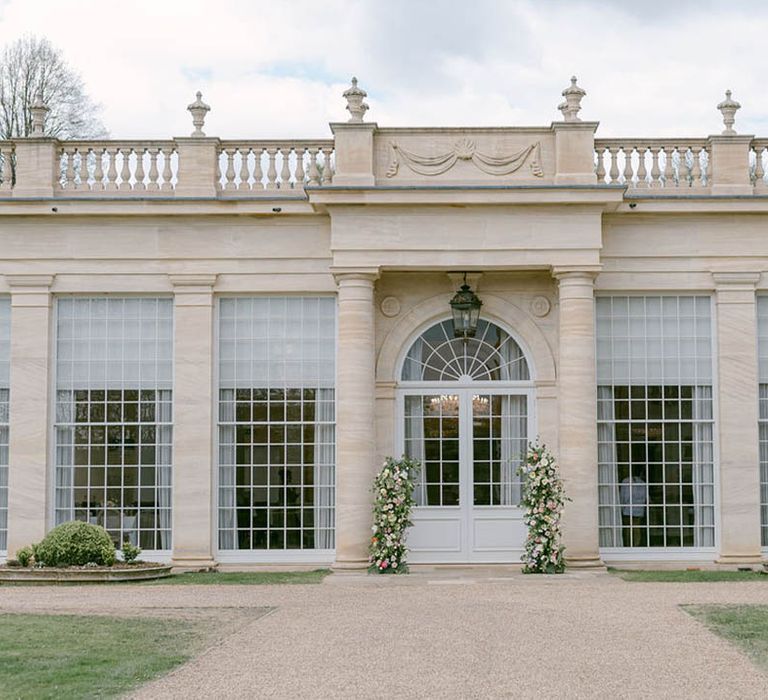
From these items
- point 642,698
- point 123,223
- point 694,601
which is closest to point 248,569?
point 123,223

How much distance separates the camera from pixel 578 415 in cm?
1756

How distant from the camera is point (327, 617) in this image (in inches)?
502

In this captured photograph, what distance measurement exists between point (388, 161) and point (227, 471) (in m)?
5.18

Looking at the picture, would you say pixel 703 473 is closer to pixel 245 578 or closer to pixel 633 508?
pixel 633 508

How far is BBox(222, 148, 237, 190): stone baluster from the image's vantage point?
1878 centimetres

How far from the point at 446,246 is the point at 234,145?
3.65 meters

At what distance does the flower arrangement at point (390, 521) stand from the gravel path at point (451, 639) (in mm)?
1017

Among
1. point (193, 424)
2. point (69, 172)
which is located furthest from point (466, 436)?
point (69, 172)

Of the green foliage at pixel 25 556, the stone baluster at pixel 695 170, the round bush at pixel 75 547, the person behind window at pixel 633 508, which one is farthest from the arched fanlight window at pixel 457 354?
the green foliage at pixel 25 556

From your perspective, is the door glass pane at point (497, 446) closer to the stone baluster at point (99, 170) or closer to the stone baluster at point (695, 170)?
the stone baluster at point (695, 170)

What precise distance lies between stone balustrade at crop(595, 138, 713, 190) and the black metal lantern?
2.58 meters

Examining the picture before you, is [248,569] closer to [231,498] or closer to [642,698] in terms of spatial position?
[231,498]

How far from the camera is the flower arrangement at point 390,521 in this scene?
17250 millimetres

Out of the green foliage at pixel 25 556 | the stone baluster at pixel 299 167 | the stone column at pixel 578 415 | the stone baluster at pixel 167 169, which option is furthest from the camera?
the stone baluster at pixel 167 169
